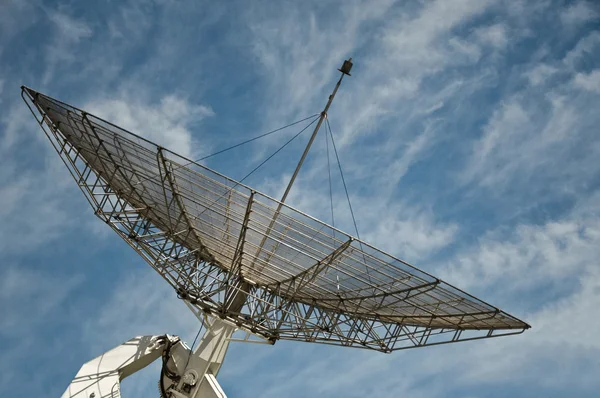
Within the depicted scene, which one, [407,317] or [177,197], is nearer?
[177,197]

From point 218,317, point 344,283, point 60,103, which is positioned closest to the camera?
point 60,103

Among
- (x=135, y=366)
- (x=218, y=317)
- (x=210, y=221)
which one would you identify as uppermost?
(x=210, y=221)

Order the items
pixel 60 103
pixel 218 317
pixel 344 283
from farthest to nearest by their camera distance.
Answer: pixel 218 317 → pixel 344 283 → pixel 60 103

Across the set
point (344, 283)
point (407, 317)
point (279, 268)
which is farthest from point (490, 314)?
point (279, 268)

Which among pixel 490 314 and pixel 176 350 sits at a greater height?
pixel 490 314

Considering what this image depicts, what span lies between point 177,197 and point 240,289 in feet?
19.8

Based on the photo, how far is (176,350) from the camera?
34094 mm

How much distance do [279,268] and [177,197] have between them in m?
6.05

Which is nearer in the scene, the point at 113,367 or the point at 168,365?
the point at 113,367

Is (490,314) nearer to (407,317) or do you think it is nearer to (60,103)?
(407,317)

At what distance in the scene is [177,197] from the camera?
29.2 metres

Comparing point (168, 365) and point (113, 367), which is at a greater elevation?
point (168, 365)

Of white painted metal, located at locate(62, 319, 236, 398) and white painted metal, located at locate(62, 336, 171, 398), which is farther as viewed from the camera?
white painted metal, located at locate(62, 319, 236, 398)

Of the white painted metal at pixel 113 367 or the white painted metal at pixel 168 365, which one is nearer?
the white painted metal at pixel 113 367
